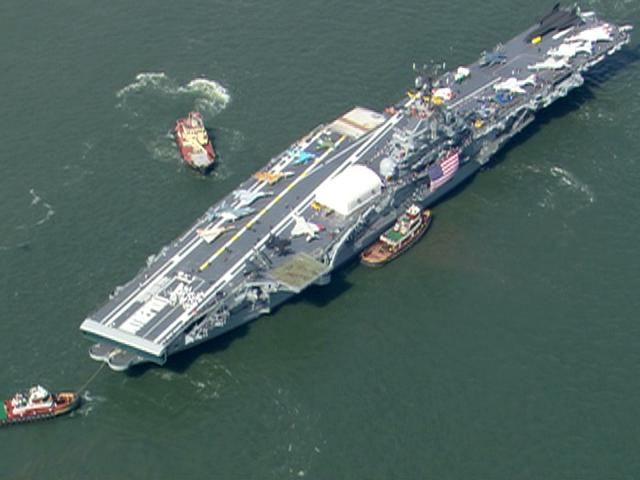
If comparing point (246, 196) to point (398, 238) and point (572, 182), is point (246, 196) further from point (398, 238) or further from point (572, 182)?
point (572, 182)

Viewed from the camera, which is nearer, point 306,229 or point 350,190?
point 306,229

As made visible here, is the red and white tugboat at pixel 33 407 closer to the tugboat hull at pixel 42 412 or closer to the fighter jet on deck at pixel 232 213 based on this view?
the tugboat hull at pixel 42 412

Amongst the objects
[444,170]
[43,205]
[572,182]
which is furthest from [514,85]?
[43,205]

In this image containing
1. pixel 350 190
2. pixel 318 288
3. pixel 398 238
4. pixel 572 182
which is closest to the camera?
pixel 318 288

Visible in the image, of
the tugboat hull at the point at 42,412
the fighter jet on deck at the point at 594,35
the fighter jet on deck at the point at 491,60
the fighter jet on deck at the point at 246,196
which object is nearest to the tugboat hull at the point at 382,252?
the fighter jet on deck at the point at 246,196

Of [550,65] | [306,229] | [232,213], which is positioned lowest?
[306,229]

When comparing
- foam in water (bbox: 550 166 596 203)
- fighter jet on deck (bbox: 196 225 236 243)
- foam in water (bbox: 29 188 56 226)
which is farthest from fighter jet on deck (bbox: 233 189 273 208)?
foam in water (bbox: 550 166 596 203)
